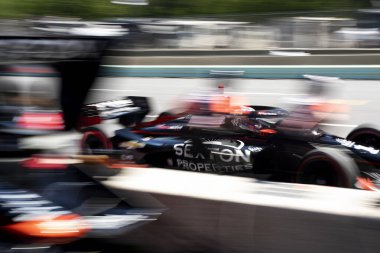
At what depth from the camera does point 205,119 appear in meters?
6.72

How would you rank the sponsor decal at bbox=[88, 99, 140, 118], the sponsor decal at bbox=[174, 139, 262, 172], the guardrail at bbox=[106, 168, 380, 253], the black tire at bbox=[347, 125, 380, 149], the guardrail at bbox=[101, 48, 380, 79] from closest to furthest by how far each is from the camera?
the guardrail at bbox=[106, 168, 380, 253] < the sponsor decal at bbox=[174, 139, 262, 172] < the black tire at bbox=[347, 125, 380, 149] < the sponsor decal at bbox=[88, 99, 140, 118] < the guardrail at bbox=[101, 48, 380, 79]

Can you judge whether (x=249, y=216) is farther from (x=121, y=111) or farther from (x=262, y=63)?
(x=262, y=63)

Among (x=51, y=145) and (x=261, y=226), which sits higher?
(x=51, y=145)

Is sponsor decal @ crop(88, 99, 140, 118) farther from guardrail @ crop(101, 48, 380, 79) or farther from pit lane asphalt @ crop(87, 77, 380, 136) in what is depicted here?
guardrail @ crop(101, 48, 380, 79)

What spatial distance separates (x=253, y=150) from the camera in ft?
21.6

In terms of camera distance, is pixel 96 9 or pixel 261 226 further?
pixel 96 9

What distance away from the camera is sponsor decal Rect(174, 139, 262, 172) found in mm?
6637

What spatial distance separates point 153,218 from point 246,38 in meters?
16.1

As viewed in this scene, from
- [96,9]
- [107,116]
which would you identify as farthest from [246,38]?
[96,9]

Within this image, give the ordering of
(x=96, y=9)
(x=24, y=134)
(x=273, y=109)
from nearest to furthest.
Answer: (x=24, y=134)
(x=273, y=109)
(x=96, y=9)

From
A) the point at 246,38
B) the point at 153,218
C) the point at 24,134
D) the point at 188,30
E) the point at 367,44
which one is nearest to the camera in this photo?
the point at 24,134

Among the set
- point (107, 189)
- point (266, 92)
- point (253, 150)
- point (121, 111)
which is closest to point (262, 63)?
point (266, 92)

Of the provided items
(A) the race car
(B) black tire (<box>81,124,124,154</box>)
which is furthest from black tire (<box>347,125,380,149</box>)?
(B) black tire (<box>81,124,124,154</box>)

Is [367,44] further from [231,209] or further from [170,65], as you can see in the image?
[231,209]
